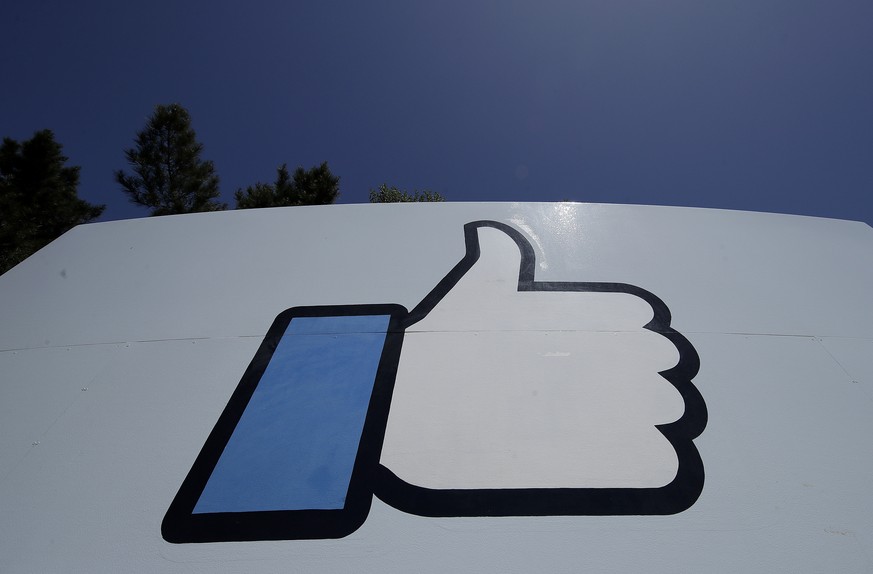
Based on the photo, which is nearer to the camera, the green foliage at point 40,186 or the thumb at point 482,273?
the thumb at point 482,273

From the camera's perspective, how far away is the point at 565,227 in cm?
300

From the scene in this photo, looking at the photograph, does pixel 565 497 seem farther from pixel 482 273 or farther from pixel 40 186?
pixel 40 186

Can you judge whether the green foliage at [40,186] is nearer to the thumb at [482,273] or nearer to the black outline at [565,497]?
the thumb at [482,273]

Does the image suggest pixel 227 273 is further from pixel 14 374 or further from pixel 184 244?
pixel 14 374

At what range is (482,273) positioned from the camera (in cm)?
271

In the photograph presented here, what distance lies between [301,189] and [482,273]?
1342 centimetres

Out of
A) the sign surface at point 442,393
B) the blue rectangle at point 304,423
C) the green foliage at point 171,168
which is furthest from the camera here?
the green foliage at point 171,168

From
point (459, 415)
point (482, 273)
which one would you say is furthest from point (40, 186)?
point (459, 415)

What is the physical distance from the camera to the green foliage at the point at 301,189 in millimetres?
14992

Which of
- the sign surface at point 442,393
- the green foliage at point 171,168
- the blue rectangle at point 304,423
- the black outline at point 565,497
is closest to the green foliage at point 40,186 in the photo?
the green foliage at point 171,168

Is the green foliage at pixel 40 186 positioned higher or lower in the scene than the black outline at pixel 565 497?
higher

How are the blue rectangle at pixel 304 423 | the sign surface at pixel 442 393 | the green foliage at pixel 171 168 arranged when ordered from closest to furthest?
the sign surface at pixel 442 393 < the blue rectangle at pixel 304 423 < the green foliage at pixel 171 168

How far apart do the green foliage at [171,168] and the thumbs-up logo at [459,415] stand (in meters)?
12.6

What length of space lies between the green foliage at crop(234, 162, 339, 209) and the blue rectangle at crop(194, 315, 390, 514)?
13.0 metres
